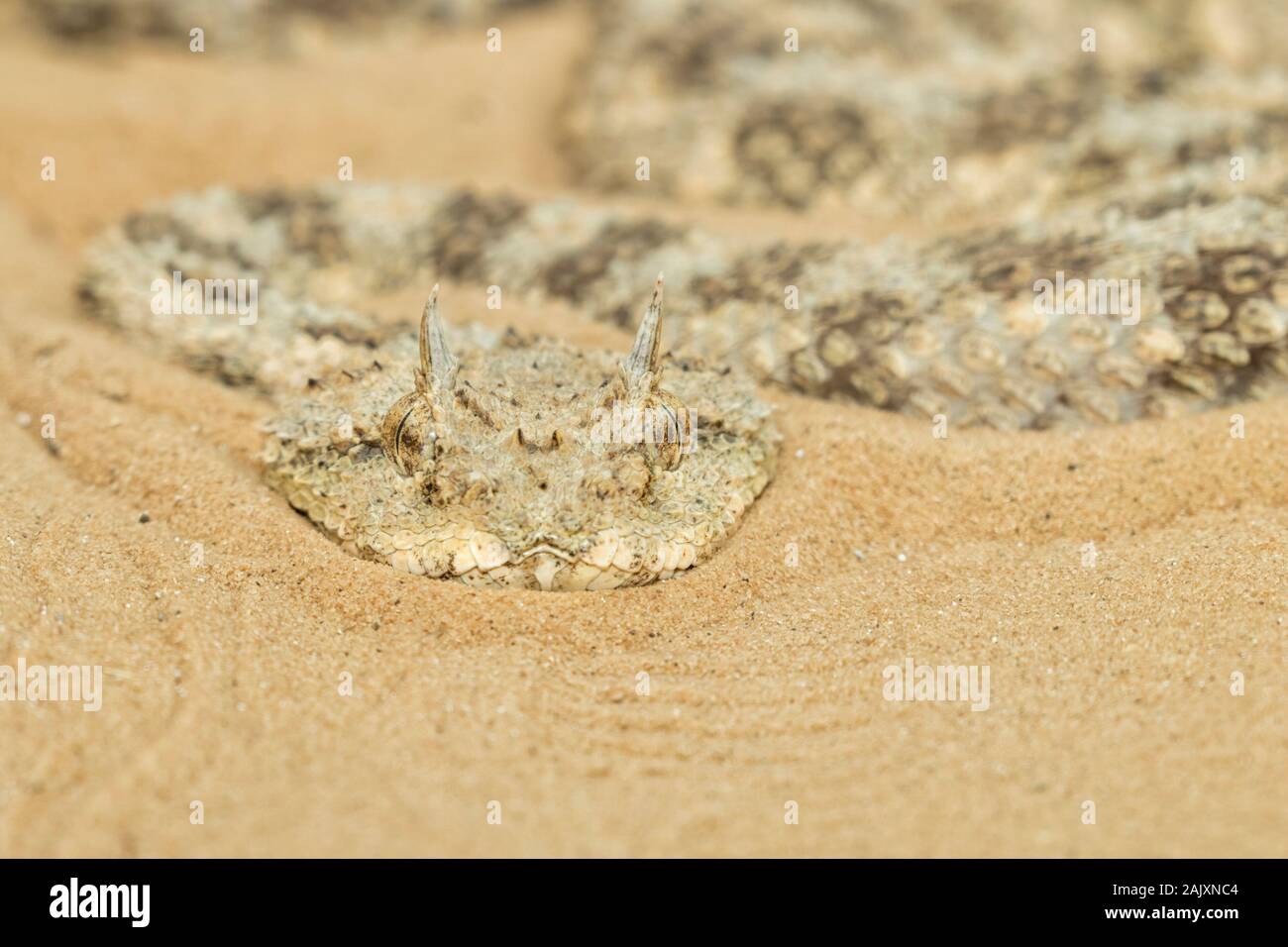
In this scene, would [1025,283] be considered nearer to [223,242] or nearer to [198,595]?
[198,595]

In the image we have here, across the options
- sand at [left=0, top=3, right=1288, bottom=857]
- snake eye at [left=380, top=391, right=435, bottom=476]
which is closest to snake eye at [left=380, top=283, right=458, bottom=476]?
snake eye at [left=380, top=391, right=435, bottom=476]

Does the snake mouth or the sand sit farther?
the snake mouth

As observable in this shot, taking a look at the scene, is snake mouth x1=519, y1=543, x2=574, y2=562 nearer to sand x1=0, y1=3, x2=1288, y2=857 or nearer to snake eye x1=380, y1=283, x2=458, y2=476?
sand x1=0, y1=3, x2=1288, y2=857

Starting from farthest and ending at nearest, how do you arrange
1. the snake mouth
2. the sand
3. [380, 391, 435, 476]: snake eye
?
1. [380, 391, 435, 476]: snake eye
2. the snake mouth
3. the sand

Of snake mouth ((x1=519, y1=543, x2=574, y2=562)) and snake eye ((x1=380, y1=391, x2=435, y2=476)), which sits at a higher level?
snake eye ((x1=380, y1=391, x2=435, y2=476))

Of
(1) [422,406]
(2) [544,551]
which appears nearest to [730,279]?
(1) [422,406]

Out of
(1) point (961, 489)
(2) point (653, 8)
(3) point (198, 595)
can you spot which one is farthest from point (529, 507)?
(2) point (653, 8)

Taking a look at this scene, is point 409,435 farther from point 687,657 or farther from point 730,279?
point 730,279

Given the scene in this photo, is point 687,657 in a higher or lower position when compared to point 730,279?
lower

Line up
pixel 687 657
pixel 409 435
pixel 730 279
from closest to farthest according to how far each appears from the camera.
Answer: pixel 687 657
pixel 409 435
pixel 730 279
